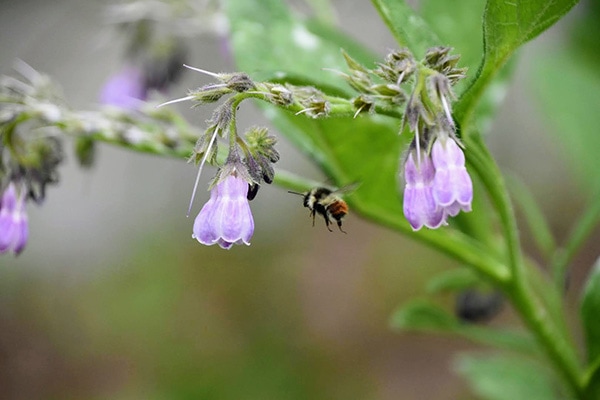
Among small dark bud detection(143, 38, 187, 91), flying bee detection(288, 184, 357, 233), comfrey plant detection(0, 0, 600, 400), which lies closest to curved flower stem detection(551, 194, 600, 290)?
comfrey plant detection(0, 0, 600, 400)

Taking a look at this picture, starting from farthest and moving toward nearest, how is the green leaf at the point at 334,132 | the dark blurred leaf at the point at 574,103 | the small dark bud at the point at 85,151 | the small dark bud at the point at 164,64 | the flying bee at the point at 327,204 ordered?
1. the dark blurred leaf at the point at 574,103
2. the small dark bud at the point at 164,64
3. the small dark bud at the point at 85,151
4. the green leaf at the point at 334,132
5. the flying bee at the point at 327,204

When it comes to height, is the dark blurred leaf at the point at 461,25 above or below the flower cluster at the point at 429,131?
above

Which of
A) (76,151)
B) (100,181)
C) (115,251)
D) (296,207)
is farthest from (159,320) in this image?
(76,151)

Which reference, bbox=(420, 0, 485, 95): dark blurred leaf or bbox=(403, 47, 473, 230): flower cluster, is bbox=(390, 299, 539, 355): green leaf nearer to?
bbox=(420, 0, 485, 95): dark blurred leaf

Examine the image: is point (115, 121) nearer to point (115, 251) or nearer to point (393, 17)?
point (393, 17)

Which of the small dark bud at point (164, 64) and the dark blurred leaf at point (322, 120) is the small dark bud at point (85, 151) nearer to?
the dark blurred leaf at point (322, 120)

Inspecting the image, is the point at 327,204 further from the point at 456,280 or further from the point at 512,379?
the point at 512,379

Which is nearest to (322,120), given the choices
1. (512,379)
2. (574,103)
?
(512,379)

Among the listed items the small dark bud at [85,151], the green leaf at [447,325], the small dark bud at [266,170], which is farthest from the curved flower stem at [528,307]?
the small dark bud at [85,151]
